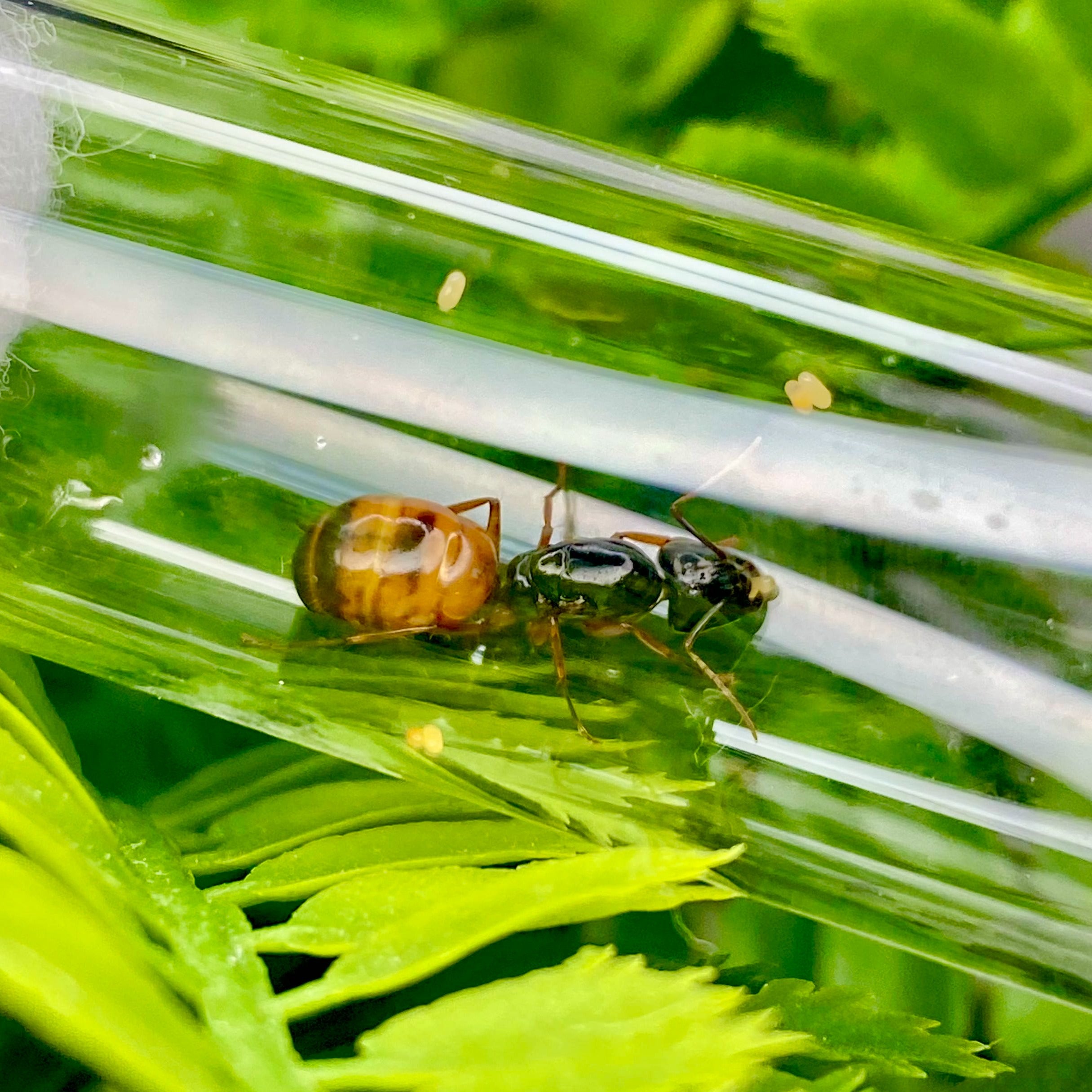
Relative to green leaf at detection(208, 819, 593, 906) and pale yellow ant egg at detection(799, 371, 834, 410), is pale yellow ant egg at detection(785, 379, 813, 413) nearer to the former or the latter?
pale yellow ant egg at detection(799, 371, 834, 410)

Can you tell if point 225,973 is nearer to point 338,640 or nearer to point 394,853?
point 394,853

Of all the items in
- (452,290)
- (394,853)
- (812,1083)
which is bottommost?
(812,1083)

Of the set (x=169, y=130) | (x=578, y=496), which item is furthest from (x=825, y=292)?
(x=169, y=130)

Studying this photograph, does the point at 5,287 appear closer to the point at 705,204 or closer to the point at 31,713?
the point at 31,713

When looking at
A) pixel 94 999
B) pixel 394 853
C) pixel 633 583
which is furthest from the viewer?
pixel 633 583

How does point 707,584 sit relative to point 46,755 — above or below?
above

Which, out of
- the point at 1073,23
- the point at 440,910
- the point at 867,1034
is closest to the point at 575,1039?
the point at 440,910

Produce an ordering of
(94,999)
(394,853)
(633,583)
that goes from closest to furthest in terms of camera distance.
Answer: (94,999) → (394,853) → (633,583)
